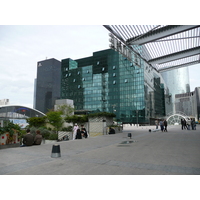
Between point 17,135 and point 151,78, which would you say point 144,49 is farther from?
point 151,78

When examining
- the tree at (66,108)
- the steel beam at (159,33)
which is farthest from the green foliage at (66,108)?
the steel beam at (159,33)

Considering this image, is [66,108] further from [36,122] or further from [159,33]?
[159,33]

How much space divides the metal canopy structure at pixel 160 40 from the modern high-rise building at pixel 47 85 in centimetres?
15593

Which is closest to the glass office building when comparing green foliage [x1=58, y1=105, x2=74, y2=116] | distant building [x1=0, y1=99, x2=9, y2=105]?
green foliage [x1=58, y1=105, x2=74, y2=116]

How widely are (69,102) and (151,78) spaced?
65.8m

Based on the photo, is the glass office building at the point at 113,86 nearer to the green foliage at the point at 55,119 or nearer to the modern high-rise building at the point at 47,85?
the green foliage at the point at 55,119

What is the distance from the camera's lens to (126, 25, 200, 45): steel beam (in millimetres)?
25219

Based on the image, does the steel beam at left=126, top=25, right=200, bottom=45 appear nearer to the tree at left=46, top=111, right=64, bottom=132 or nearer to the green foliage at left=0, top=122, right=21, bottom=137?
the tree at left=46, top=111, right=64, bottom=132

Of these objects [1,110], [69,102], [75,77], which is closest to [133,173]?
[69,102]

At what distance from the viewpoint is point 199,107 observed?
16125 centimetres

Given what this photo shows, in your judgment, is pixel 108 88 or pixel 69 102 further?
pixel 108 88

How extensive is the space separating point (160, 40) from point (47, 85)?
546ft

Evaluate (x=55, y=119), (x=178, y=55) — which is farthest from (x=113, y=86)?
(x=55, y=119)
